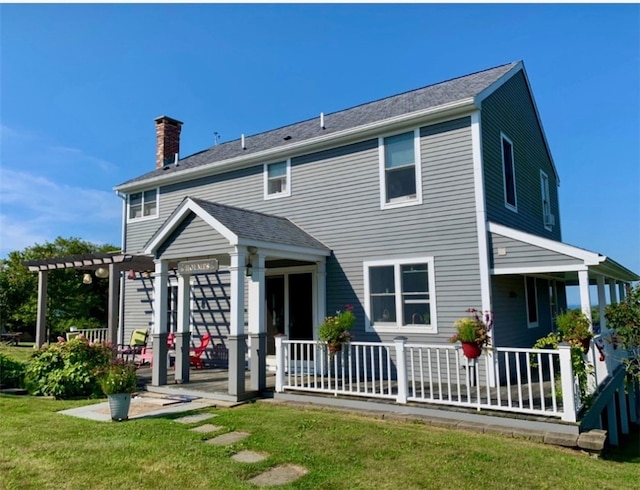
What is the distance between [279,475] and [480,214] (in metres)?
6.22

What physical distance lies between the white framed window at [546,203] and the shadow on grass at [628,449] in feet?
18.8

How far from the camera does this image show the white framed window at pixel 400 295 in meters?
9.02

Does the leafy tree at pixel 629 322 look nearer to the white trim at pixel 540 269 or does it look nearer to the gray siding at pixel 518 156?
the white trim at pixel 540 269

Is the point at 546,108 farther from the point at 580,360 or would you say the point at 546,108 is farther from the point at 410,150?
the point at 580,360

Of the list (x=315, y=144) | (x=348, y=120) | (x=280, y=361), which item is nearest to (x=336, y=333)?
(x=280, y=361)

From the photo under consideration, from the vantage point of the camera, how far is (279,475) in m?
4.40

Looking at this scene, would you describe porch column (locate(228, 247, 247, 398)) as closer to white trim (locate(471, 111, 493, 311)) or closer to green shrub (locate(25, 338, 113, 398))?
green shrub (locate(25, 338, 113, 398))

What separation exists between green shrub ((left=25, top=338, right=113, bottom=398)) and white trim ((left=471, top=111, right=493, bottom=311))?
7.49 m

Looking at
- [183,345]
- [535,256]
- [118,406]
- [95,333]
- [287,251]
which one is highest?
[287,251]

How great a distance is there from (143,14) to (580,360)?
9.25 m

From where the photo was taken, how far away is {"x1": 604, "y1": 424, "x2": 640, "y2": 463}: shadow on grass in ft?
20.2

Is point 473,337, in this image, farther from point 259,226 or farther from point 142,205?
point 142,205

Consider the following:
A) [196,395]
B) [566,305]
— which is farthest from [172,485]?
[566,305]

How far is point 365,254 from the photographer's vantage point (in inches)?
389
